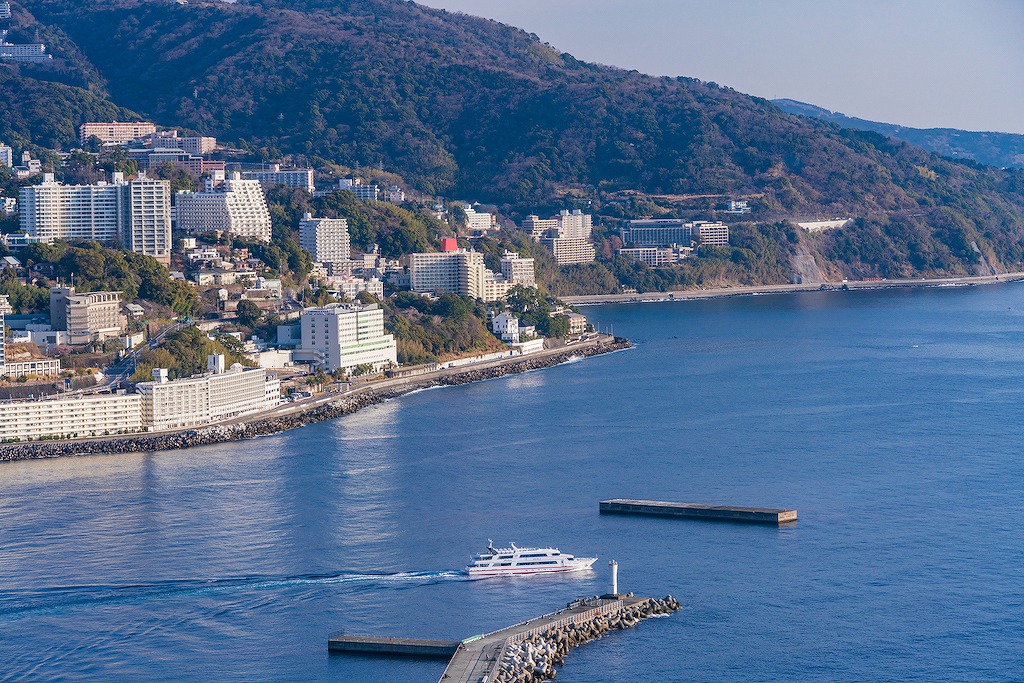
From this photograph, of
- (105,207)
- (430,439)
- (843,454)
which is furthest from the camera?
(105,207)

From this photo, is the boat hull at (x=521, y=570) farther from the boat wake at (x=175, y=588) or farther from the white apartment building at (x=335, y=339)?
the white apartment building at (x=335, y=339)

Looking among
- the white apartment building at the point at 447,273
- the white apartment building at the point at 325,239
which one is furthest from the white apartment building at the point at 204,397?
the white apartment building at the point at 325,239

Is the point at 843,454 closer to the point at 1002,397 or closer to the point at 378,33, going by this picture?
the point at 1002,397

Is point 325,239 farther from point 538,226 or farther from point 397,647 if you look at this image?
point 397,647

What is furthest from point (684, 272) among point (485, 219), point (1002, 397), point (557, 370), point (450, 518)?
point (450, 518)

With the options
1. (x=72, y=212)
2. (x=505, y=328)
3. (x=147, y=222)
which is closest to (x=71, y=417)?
(x=147, y=222)

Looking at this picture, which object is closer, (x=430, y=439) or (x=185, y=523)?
(x=185, y=523)

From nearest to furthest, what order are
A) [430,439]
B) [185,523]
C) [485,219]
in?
[185,523]
[430,439]
[485,219]

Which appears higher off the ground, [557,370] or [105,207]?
[105,207]
